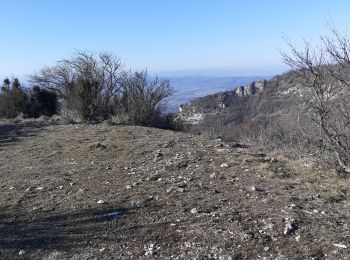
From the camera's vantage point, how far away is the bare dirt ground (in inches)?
182

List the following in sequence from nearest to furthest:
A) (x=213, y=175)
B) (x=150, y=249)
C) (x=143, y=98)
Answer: (x=150, y=249) → (x=213, y=175) → (x=143, y=98)

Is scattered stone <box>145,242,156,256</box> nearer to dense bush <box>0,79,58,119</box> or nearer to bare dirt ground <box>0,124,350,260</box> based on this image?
bare dirt ground <box>0,124,350,260</box>

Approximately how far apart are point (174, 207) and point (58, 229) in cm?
141

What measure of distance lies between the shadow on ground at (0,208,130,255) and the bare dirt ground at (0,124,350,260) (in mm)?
12

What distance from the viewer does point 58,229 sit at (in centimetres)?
537

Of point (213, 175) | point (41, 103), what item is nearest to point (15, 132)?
point (41, 103)

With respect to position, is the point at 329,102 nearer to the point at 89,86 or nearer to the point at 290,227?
the point at 290,227

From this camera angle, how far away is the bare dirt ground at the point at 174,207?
4.62m

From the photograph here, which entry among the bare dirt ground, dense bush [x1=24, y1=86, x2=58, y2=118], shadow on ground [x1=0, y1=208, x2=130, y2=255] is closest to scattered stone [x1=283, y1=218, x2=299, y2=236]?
the bare dirt ground

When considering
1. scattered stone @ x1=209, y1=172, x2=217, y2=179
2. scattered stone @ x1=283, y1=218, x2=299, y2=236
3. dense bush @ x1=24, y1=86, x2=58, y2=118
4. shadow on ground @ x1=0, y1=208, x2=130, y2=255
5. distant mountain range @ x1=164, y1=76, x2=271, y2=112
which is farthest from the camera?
distant mountain range @ x1=164, y1=76, x2=271, y2=112

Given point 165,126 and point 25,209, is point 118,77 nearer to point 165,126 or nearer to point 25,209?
point 165,126

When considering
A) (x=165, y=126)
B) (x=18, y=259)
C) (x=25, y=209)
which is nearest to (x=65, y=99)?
(x=165, y=126)

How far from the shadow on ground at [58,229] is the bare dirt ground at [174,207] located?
0.01m

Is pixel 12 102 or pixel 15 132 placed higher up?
pixel 12 102
